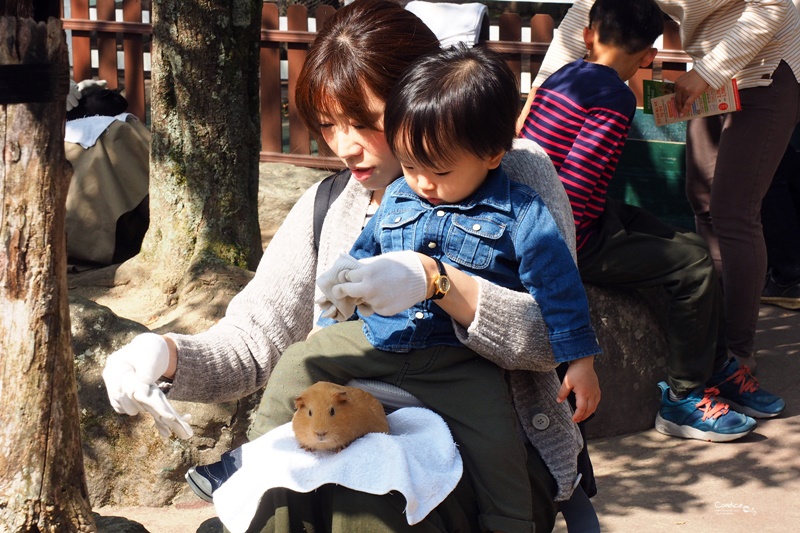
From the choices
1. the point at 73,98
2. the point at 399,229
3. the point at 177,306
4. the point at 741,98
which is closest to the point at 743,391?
the point at 741,98

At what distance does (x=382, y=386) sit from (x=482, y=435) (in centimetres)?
24

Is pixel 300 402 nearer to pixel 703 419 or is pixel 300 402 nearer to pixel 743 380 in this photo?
pixel 703 419

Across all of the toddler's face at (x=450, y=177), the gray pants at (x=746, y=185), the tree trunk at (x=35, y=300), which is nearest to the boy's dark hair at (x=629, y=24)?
the gray pants at (x=746, y=185)

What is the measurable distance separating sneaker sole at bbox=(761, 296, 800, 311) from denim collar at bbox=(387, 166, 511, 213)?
14.2 ft

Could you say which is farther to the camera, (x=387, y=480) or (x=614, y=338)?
(x=614, y=338)

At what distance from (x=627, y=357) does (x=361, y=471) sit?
271cm

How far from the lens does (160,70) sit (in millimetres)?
5137

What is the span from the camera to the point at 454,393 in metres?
2.07

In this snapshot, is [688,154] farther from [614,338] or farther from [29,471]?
[29,471]

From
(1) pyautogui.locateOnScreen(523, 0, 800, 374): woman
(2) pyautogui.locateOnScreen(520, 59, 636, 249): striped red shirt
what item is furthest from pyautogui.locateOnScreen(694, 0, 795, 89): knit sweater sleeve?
(2) pyautogui.locateOnScreen(520, 59, 636, 249): striped red shirt

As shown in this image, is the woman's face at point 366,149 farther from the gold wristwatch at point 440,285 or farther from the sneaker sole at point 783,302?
the sneaker sole at point 783,302

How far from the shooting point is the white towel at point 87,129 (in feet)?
22.6

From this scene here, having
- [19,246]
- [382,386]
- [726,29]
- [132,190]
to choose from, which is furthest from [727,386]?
[132,190]

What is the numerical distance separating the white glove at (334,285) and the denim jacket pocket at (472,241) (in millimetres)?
277
